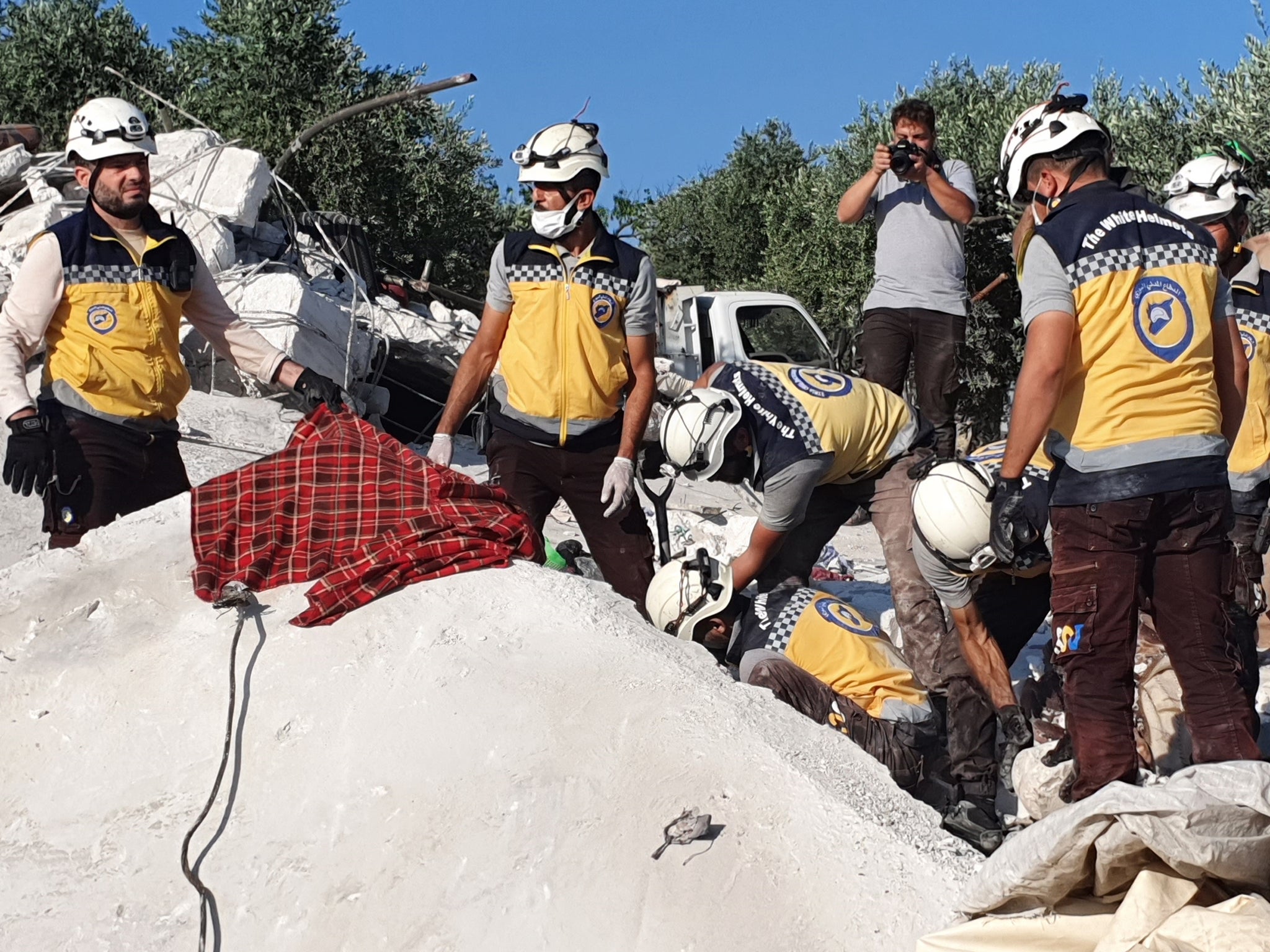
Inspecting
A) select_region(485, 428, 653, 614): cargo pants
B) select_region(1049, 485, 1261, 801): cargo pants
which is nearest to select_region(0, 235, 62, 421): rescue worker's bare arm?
select_region(485, 428, 653, 614): cargo pants

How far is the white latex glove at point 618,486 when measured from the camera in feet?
16.6

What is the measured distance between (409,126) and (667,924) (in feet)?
50.7

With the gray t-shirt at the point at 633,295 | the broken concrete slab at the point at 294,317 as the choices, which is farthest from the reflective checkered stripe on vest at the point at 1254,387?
the broken concrete slab at the point at 294,317

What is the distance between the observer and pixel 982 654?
4859 mm

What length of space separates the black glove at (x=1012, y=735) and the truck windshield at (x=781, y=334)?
8317mm

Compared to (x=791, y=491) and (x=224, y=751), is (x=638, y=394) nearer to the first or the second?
(x=791, y=491)

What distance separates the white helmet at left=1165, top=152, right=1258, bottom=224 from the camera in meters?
5.25

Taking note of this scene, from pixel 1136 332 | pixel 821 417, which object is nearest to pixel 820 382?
pixel 821 417

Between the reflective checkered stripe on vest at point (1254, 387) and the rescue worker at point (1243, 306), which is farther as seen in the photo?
the reflective checkered stripe on vest at point (1254, 387)

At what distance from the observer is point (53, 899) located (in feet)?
12.1

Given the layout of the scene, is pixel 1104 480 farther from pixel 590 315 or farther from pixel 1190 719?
pixel 590 315

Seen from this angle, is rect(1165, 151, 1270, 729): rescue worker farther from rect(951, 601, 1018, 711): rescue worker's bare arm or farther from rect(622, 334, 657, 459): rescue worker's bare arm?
rect(622, 334, 657, 459): rescue worker's bare arm

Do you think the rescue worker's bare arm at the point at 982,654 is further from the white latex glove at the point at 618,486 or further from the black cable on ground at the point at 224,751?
the black cable on ground at the point at 224,751

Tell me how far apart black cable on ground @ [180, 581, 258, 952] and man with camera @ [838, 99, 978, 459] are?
3.51 metres
